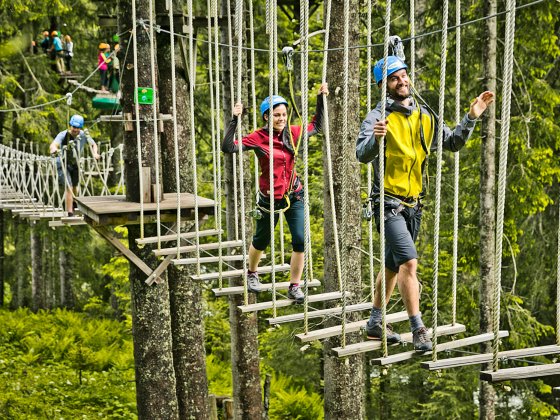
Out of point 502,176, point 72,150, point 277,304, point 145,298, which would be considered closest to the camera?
point 502,176

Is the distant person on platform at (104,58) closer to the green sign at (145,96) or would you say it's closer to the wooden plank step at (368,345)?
the green sign at (145,96)

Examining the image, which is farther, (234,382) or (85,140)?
(85,140)

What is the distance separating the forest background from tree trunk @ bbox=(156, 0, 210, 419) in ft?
2.69

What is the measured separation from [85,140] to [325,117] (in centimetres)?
517

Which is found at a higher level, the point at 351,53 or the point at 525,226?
the point at 351,53

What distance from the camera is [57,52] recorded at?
1484 cm

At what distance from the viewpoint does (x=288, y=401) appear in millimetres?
10789

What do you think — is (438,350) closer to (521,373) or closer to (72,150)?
(521,373)

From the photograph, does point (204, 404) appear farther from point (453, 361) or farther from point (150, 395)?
point (453, 361)

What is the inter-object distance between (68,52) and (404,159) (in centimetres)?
1239

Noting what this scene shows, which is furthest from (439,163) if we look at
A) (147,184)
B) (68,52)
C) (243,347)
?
(68,52)

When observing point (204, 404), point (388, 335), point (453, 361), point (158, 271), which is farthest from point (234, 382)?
point (453, 361)

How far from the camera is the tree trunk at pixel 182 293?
760cm

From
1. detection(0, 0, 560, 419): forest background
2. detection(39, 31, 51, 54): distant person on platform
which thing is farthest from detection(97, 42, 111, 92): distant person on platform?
detection(39, 31, 51, 54): distant person on platform
